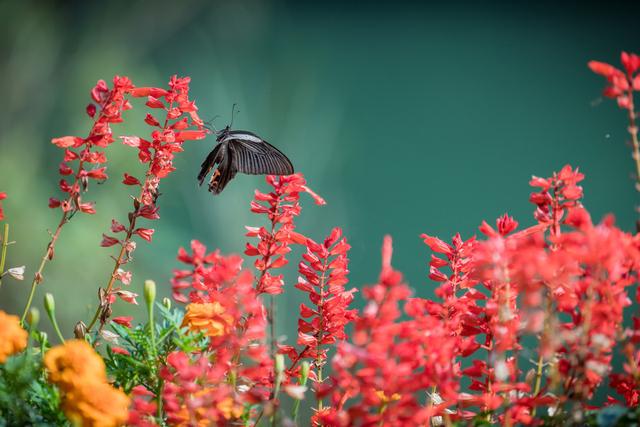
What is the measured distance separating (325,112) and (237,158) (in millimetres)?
2157

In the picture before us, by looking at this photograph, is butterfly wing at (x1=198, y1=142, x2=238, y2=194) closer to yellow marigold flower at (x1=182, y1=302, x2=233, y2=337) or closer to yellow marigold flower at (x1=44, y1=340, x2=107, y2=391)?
yellow marigold flower at (x1=182, y1=302, x2=233, y2=337)

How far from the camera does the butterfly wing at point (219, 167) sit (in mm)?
1074

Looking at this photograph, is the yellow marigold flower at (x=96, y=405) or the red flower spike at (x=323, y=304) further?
the red flower spike at (x=323, y=304)

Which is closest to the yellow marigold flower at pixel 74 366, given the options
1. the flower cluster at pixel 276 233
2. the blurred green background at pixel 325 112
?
the flower cluster at pixel 276 233

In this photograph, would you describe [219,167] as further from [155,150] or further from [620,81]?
[620,81]

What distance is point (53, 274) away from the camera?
325 cm

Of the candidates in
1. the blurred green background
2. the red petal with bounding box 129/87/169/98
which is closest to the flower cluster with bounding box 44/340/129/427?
the red petal with bounding box 129/87/169/98

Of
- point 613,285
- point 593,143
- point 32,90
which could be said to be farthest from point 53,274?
point 613,285

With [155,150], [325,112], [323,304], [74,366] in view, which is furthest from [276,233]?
[325,112]

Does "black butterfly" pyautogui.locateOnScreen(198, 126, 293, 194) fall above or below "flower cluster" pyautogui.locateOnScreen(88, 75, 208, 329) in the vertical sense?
above

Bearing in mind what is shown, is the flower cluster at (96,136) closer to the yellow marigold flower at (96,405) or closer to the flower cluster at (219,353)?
the flower cluster at (219,353)

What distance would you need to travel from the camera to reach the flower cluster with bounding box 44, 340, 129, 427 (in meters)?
0.51

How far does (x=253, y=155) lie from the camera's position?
1.14 meters

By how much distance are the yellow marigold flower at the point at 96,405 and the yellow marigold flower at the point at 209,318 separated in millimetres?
126
